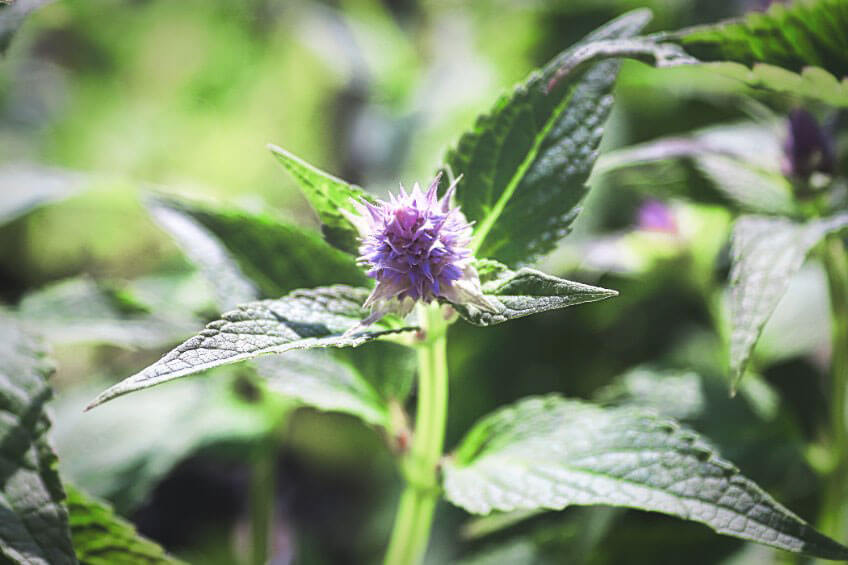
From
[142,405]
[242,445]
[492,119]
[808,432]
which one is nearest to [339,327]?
[492,119]

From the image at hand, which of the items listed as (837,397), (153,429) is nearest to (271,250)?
(153,429)

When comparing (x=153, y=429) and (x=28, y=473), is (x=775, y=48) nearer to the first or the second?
(x=28, y=473)

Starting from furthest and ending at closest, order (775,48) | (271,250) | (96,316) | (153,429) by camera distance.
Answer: (153,429) → (96,316) → (271,250) → (775,48)

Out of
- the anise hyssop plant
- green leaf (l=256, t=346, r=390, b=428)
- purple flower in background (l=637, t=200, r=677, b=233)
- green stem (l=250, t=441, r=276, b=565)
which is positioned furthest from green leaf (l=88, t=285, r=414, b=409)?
purple flower in background (l=637, t=200, r=677, b=233)

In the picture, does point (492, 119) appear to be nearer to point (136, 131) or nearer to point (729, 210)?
point (729, 210)

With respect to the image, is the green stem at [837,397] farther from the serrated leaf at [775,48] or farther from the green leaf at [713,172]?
the serrated leaf at [775,48]

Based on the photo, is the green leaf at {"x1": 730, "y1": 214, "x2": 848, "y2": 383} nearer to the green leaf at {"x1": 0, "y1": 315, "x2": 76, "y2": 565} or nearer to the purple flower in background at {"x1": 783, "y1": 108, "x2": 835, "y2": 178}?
the purple flower in background at {"x1": 783, "y1": 108, "x2": 835, "y2": 178}
